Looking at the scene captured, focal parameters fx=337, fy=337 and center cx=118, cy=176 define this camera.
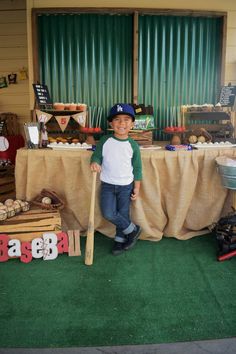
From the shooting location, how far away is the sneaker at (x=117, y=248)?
357 cm

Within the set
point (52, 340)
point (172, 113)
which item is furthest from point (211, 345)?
point (172, 113)

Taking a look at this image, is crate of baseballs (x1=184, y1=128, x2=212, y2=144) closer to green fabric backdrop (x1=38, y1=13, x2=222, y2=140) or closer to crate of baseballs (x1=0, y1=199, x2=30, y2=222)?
green fabric backdrop (x1=38, y1=13, x2=222, y2=140)

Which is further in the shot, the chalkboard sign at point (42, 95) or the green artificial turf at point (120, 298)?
the chalkboard sign at point (42, 95)

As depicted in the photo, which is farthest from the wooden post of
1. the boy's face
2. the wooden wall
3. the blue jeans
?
the wooden wall

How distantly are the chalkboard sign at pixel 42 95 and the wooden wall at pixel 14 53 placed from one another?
6.50 ft

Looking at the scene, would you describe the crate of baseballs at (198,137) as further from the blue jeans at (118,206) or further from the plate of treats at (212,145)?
the blue jeans at (118,206)

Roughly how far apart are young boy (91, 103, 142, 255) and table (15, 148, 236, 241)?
0.79 ft

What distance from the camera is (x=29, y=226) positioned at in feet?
11.1

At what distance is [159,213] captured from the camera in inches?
154

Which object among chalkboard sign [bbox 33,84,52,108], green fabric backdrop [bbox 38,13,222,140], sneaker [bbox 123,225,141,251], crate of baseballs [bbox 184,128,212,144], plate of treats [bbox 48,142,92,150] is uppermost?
green fabric backdrop [bbox 38,13,222,140]

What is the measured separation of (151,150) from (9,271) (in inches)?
77.4

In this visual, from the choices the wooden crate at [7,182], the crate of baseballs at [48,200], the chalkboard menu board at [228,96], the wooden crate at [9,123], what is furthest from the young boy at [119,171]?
the wooden crate at [9,123]

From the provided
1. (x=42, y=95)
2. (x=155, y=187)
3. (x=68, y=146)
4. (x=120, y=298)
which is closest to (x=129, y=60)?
(x=42, y=95)

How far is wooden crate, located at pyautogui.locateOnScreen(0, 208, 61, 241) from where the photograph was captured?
3377 millimetres
